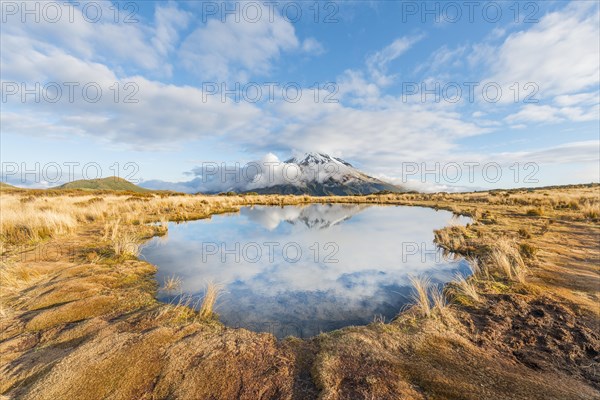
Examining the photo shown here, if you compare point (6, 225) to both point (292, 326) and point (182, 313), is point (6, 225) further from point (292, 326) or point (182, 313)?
point (292, 326)

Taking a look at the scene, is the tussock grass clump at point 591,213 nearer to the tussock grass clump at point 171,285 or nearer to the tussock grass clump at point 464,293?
the tussock grass clump at point 464,293

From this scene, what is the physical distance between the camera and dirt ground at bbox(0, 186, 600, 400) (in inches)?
137

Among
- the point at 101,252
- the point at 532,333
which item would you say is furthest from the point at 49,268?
the point at 532,333

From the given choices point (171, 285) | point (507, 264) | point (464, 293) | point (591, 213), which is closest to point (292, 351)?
point (171, 285)

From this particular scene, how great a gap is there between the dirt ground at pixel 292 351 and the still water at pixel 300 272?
0.90 meters

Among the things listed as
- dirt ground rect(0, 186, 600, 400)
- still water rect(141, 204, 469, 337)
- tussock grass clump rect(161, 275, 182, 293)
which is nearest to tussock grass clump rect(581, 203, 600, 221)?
still water rect(141, 204, 469, 337)

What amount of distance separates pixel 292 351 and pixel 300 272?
461 cm

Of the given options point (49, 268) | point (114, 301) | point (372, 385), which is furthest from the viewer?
point (49, 268)

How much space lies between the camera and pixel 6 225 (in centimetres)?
1282

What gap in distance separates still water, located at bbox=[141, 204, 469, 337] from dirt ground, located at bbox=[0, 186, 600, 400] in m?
0.90

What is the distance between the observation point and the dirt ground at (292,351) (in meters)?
3.49

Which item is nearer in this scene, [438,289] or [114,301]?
[114,301]

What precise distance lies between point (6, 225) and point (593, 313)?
21.2 m

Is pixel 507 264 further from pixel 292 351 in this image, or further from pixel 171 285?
pixel 171 285
